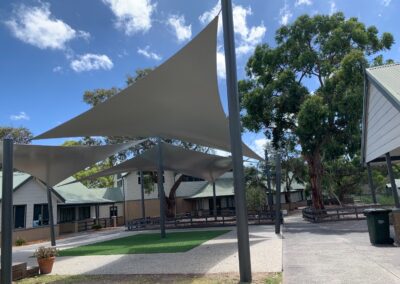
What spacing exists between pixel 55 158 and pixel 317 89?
1536 cm

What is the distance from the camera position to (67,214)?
92.6ft

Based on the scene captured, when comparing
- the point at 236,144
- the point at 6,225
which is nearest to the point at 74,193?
the point at 6,225

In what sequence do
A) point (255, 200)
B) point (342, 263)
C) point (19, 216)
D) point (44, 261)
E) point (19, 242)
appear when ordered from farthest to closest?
point (255, 200), point (19, 216), point (19, 242), point (44, 261), point (342, 263)

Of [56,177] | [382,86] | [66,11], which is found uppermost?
[66,11]

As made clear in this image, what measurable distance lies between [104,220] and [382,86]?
2674 cm

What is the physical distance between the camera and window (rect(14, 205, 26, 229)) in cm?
2233

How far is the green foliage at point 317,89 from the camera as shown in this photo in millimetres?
19328

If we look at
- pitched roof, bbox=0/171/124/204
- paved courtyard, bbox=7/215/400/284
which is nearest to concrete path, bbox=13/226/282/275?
paved courtyard, bbox=7/215/400/284

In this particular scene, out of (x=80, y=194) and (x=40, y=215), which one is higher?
(x=80, y=194)

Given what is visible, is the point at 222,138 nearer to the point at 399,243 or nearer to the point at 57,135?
the point at 57,135

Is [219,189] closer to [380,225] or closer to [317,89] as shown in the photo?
[317,89]

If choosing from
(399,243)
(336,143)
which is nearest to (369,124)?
(399,243)

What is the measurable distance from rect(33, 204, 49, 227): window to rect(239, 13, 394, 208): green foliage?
14569mm

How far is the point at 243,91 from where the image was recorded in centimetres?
2428
